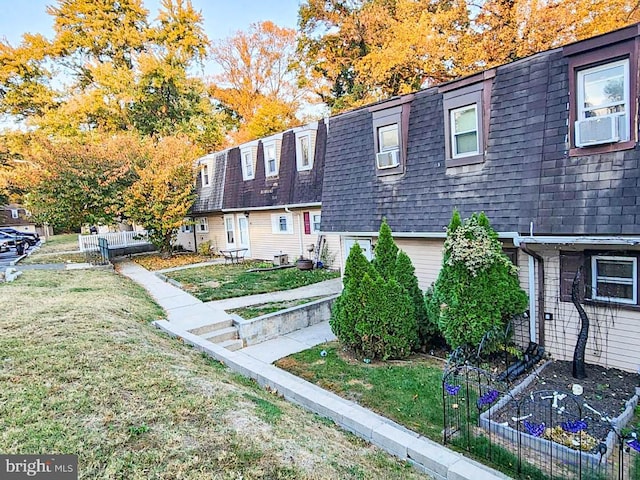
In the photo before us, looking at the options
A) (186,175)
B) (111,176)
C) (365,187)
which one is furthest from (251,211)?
(365,187)

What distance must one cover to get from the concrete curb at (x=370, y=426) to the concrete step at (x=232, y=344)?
1.04 meters

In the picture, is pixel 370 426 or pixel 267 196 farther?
pixel 267 196

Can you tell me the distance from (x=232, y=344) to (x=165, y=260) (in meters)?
12.3

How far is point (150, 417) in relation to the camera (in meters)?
3.55

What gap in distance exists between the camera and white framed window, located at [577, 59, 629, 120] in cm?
539

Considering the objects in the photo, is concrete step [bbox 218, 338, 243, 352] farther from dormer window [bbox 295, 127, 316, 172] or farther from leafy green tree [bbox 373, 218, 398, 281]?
dormer window [bbox 295, 127, 316, 172]

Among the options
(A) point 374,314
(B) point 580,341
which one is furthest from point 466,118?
(B) point 580,341

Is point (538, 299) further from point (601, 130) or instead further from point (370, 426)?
point (370, 426)

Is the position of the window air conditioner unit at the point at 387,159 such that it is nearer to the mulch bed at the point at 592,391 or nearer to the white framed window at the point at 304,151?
the mulch bed at the point at 592,391

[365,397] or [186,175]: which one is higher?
[186,175]

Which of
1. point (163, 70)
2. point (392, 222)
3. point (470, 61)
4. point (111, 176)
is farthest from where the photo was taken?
point (163, 70)

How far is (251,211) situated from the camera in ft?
58.1

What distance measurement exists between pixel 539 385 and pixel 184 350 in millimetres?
5529

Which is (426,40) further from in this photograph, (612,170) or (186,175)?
(612,170)
